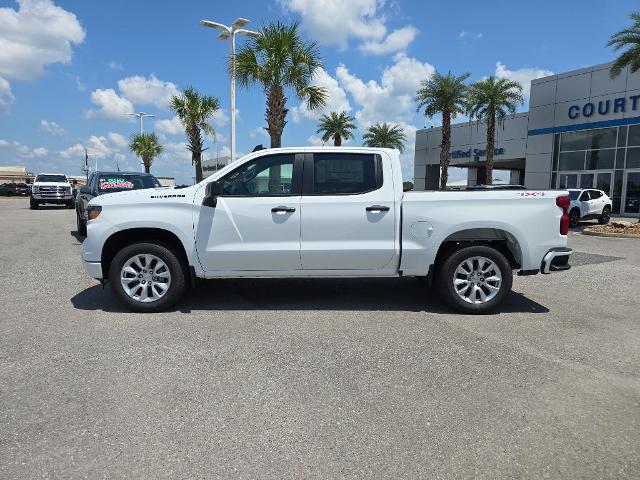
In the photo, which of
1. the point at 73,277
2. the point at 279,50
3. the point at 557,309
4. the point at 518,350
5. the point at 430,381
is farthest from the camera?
the point at 279,50

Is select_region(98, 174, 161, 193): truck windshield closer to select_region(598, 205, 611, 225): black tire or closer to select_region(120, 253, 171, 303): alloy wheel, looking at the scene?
select_region(120, 253, 171, 303): alloy wheel

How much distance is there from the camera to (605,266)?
9203 millimetres

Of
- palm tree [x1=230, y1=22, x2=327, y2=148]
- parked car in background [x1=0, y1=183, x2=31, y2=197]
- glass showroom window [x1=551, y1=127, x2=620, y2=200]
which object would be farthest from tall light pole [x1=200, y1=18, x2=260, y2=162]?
parked car in background [x1=0, y1=183, x2=31, y2=197]

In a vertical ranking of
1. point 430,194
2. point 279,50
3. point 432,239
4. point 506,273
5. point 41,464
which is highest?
point 279,50

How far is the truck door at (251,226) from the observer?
17.8 feet

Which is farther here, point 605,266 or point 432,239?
point 605,266

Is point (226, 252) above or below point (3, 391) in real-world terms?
above

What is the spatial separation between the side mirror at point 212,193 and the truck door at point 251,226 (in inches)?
2.6

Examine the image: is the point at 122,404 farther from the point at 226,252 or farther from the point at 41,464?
the point at 226,252

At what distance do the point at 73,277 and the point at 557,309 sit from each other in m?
7.24

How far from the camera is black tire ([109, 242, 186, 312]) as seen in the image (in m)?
5.50

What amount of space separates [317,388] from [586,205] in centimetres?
1900

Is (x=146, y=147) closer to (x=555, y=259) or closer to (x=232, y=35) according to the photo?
(x=232, y=35)

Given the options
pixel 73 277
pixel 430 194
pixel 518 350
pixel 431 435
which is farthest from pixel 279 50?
pixel 431 435
